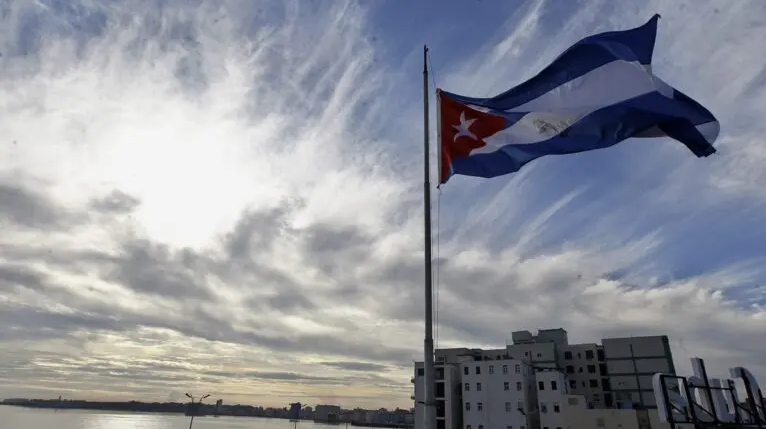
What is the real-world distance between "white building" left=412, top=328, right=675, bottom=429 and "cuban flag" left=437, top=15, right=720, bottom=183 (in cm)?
6336

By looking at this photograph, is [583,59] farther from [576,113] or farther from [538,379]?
[538,379]

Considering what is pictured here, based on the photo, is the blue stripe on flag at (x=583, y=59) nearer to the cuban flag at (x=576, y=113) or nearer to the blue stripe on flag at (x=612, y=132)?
the cuban flag at (x=576, y=113)

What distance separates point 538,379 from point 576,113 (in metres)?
68.6

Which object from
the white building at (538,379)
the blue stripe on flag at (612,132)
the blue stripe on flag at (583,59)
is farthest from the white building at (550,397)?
the blue stripe on flag at (583,59)

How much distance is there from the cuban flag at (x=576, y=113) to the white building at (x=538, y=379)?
6336 cm

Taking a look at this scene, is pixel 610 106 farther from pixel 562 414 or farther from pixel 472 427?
pixel 472 427

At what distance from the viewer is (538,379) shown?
2933 inches

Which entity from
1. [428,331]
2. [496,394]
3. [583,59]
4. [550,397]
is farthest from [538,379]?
[428,331]

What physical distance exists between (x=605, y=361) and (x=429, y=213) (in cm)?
9453

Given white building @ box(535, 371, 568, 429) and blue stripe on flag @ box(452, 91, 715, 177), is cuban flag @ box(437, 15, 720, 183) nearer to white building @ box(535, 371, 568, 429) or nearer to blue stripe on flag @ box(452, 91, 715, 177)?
blue stripe on flag @ box(452, 91, 715, 177)

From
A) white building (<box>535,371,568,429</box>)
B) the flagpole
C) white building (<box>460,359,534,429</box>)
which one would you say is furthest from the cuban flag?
white building (<box>460,359,534,429</box>)

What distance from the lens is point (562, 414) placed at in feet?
225

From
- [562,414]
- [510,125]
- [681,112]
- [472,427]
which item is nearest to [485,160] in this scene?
[510,125]

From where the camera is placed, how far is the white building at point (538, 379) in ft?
244
